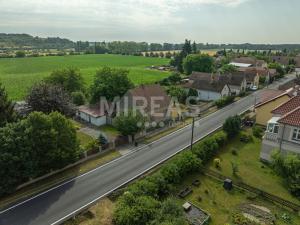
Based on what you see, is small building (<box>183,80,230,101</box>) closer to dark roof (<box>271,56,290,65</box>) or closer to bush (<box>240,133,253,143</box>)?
bush (<box>240,133,253,143</box>)

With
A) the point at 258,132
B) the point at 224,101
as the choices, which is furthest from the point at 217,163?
the point at 224,101

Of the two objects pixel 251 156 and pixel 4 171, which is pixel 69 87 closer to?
pixel 4 171

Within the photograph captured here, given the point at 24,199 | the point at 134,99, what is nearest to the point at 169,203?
the point at 24,199

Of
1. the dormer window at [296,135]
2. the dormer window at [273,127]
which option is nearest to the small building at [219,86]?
the dormer window at [273,127]

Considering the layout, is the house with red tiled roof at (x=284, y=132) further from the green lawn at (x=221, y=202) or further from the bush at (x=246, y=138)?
the green lawn at (x=221, y=202)

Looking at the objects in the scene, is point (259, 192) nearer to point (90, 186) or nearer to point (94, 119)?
point (90, 186)
